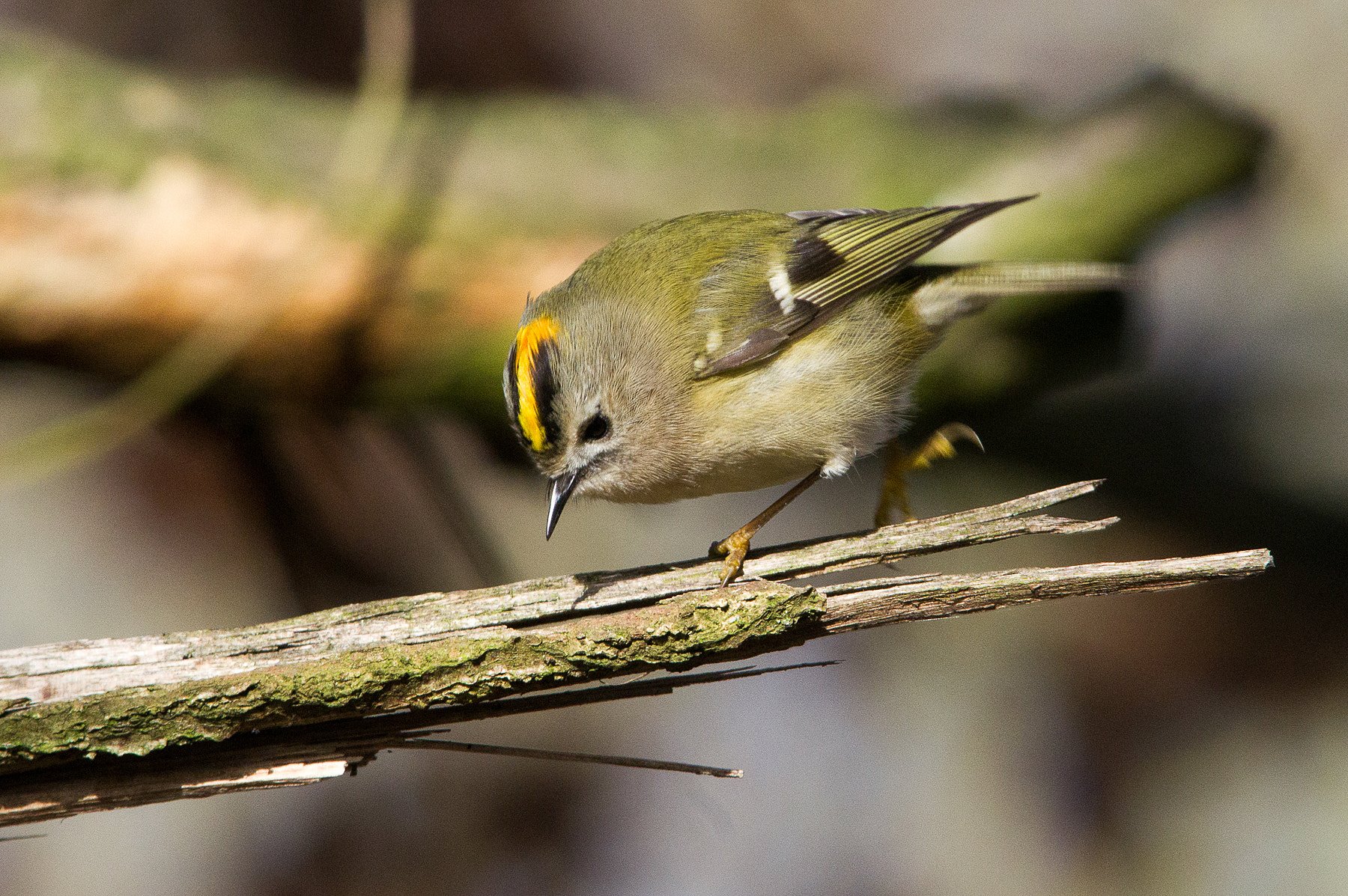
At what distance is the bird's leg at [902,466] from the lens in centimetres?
187

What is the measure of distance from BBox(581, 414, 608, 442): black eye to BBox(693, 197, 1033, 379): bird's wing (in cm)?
18

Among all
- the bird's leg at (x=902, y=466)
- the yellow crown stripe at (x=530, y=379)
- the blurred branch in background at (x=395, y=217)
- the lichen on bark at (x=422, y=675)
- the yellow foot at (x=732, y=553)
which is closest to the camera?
the lichen on bark at (x=422, y=675)

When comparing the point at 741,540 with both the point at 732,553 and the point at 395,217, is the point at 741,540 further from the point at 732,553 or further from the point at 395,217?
the point at 395,217

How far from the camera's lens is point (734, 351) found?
5.77 ft

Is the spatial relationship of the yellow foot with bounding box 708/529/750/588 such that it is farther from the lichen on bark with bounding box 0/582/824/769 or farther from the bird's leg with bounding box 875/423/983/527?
the bird's leg with bounding box 875/423/983/527

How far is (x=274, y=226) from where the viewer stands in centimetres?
266

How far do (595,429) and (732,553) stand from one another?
16.0 inches

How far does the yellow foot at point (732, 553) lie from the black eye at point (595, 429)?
0.27m

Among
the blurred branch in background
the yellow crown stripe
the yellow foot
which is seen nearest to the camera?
the yellow foot

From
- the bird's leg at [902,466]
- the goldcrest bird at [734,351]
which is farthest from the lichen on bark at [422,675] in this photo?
the bird's leg at [902,466]

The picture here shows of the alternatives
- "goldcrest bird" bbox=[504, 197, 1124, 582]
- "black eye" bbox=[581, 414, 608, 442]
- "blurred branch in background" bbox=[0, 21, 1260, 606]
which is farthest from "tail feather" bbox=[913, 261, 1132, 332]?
"blurred branch in background" bbox=[0, 21, 1260, 606]

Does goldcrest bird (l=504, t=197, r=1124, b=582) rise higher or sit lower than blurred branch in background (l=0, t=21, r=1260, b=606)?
lower

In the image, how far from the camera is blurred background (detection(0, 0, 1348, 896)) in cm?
264

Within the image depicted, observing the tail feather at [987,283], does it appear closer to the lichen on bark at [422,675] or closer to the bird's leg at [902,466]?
the bird's leg at [902,466]
